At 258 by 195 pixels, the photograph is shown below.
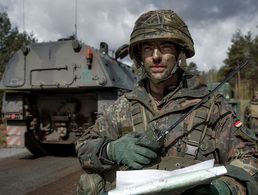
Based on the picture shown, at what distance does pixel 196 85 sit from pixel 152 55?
302 mm

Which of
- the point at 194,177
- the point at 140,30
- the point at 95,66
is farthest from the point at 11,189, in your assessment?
the point at 194,177

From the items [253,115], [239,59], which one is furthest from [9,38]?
[253,115]

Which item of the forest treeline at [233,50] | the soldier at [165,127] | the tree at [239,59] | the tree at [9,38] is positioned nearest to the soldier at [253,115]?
the soldier at [165,127]

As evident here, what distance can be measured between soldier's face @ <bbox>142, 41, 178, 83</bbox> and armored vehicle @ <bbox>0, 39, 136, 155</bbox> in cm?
571

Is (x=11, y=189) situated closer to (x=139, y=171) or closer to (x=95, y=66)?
(x=95, y=66)

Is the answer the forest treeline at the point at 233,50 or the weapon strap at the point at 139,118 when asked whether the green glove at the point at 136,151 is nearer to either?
the weapon strap at the point at 139,118

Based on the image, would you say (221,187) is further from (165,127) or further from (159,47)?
(159,47)

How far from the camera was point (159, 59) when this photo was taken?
228cm

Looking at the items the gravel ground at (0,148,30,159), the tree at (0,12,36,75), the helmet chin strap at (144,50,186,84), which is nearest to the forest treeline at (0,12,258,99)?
the tree at (0,12,36,75)

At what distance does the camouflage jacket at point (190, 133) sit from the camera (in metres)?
2.02

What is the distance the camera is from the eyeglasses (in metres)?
2.34

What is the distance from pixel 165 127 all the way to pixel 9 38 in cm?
3323

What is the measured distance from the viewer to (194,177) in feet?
5.38

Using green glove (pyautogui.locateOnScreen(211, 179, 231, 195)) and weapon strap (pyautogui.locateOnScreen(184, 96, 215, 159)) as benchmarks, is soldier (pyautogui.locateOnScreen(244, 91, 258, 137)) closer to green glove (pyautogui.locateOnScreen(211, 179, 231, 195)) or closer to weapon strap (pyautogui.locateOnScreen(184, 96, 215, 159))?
weapon strap (pyautogui.locateOnScreen(184, 96, 215, 159))
